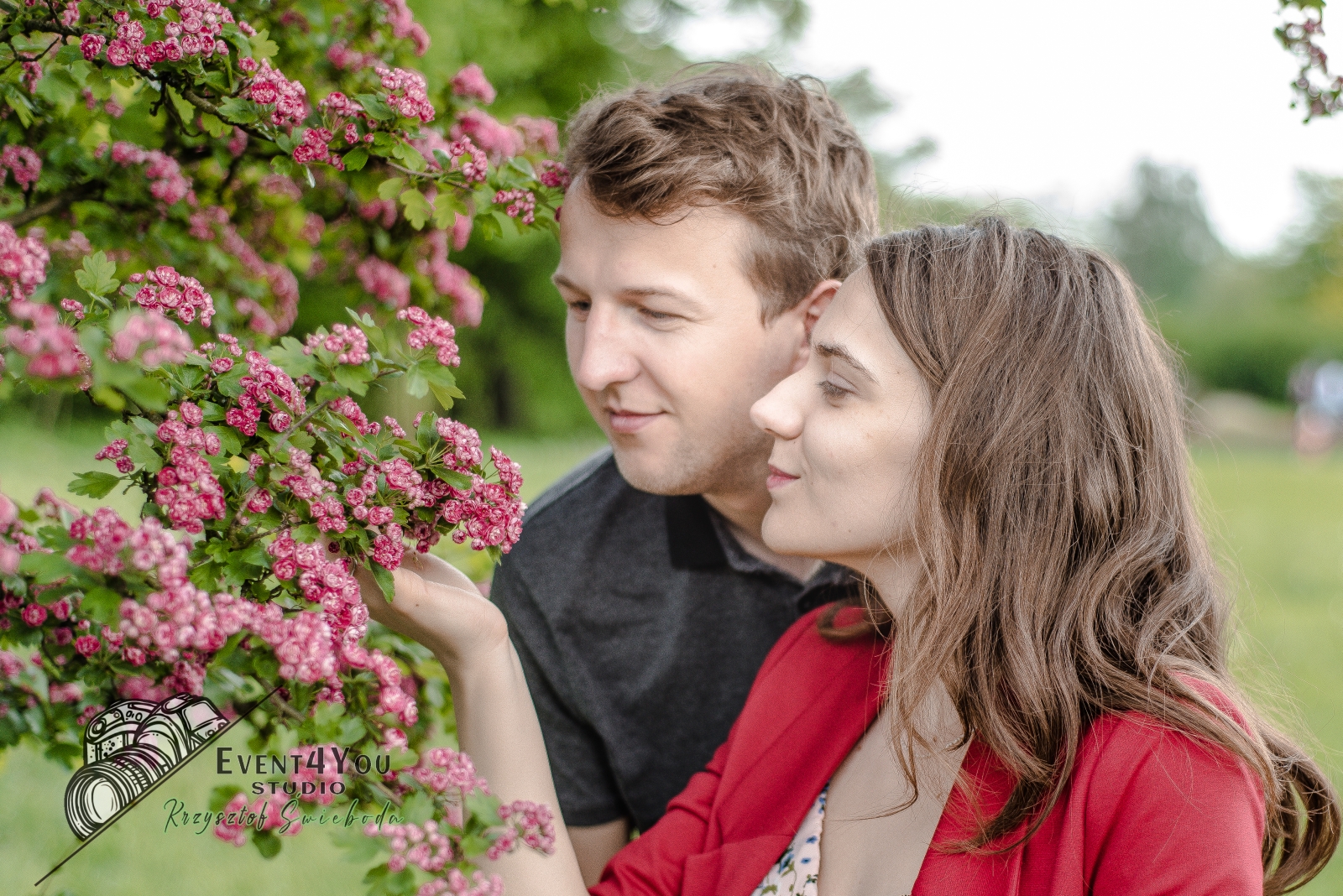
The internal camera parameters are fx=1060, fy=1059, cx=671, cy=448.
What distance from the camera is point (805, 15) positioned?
16844 mm

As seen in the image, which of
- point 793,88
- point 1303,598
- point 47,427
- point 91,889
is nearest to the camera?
point 793,88

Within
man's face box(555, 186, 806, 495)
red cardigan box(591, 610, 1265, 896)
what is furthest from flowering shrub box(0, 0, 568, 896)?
red cardigan box(591, 610, 1265, 896)

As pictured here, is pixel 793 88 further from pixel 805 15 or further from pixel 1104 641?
pixel 805 15

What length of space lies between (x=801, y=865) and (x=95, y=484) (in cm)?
153

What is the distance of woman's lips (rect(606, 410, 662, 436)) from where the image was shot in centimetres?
271

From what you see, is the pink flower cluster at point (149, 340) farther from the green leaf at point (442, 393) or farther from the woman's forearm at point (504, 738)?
the woman's forearm at point (504, 738)

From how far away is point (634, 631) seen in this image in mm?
3072

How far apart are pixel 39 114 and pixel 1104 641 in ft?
7.39

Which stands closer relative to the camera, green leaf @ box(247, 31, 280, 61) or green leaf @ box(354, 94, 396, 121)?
green leaf @ box(247, 31, 280, 61)

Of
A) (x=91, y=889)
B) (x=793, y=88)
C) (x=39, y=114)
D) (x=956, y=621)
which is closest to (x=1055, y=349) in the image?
(x=956, y=621)

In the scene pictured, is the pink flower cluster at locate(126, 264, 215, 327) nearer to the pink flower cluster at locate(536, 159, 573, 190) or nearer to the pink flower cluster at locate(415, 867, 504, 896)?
the pink flower cluster at locate(415, 867, 504, 896)

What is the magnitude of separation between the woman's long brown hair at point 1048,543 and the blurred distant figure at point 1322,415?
967 inches

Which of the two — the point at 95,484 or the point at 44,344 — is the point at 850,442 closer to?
the point at 95,484

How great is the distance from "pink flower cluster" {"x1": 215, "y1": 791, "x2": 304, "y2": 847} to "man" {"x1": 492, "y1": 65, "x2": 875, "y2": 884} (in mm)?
1286
